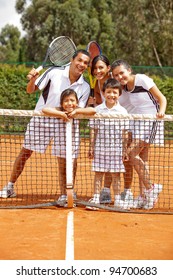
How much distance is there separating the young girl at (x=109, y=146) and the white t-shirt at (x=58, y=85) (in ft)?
0.82

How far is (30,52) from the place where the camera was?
42594 millimetres

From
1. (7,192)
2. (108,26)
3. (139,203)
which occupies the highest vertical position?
(108,26)

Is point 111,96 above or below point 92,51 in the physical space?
below

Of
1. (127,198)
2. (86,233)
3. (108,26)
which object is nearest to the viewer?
(86,233)

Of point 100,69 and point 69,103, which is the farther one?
point 100,69

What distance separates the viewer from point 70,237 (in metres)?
4.42

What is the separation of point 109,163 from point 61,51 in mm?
1578

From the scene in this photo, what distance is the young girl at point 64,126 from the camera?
531 centimetres

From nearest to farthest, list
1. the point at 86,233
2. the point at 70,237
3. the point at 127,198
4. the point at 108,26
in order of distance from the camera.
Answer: the point at 70,237 → the point at 86,233 → the point at 127,198 → the point at 108,26

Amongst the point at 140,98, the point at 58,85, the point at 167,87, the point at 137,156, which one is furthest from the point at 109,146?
the point at 167,87

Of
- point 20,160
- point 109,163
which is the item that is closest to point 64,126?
point 109,163

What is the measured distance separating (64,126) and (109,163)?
668 mm

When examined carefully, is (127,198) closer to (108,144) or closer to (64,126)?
(108,144)

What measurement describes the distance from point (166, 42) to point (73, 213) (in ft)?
81.9
